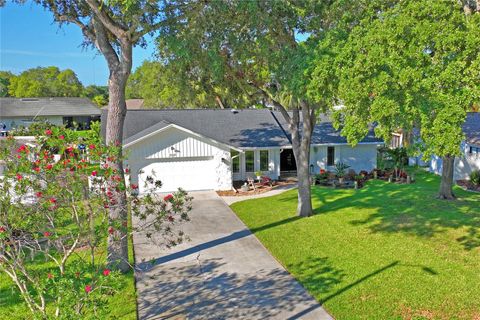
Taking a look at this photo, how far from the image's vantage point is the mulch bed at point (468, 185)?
21.9m

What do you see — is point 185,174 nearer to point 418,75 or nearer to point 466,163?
point 418,75

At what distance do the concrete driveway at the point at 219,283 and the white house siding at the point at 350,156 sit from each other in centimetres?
1219

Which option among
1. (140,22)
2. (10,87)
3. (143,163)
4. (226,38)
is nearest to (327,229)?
(226,38)

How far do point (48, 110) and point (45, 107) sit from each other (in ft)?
1.75

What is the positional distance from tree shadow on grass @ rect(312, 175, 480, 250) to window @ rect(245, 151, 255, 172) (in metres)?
4.52

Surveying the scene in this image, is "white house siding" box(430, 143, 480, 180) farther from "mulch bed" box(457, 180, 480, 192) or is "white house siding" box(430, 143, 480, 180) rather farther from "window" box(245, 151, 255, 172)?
"window" box(245, 151, 255, 172)

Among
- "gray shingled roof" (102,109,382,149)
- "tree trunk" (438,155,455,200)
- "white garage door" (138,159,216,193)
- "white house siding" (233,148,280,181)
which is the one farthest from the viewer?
"white house siding" (233,148,280,181)

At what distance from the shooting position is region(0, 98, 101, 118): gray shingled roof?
166 ft

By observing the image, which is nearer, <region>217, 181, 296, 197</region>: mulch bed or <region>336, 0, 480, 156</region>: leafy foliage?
<region>336, 0, 480, 156</region>: leafy foliage

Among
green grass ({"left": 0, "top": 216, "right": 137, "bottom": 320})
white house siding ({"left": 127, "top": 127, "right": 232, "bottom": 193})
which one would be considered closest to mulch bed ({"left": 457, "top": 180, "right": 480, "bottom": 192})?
white house siding ({"left": 127, "top": 127, "right": 232, "bottom": 193})

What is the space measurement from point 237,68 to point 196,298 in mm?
8985

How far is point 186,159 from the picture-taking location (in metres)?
22.5

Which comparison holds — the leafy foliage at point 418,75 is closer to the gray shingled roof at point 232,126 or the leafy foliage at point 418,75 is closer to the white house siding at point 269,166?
the gray shingled roof at point 232,126

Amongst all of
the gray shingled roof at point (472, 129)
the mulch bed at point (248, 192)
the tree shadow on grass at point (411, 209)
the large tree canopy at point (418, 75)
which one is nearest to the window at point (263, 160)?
the mulch bed at point (248, 192)
